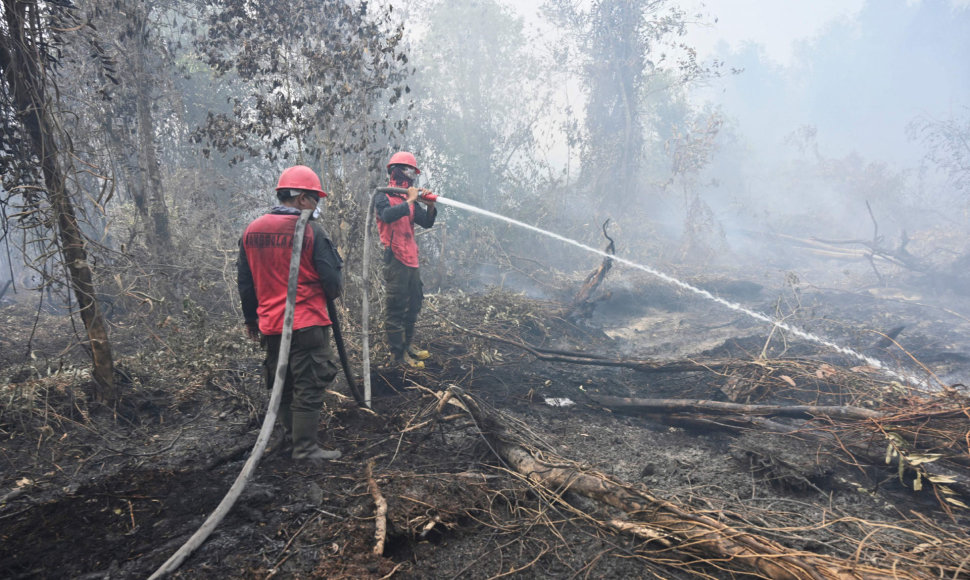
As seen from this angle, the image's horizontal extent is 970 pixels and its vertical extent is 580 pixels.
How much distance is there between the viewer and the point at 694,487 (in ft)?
10.4

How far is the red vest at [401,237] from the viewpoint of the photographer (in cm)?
520

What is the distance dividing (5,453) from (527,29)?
18952 mm

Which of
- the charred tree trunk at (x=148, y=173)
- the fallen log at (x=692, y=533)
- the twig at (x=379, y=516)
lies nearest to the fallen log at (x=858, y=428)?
the fallen log at (x=692, y=533)

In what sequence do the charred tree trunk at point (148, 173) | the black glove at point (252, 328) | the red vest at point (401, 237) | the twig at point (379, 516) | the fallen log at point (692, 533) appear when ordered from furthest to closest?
the charred tree trunk at point (148, 173)
the red vest at point (401, 237)
the black glove at point (252, 328)
the twig at point (379, 516)
the fallen log at point (692, 533)

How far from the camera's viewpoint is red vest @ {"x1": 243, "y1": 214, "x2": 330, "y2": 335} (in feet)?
10.4

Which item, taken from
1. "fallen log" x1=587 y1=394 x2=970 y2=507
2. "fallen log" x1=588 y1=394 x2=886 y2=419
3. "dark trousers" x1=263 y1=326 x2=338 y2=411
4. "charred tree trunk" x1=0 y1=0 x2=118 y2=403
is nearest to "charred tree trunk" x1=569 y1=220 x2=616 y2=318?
"fallen log" x1=588 y1=394 x2=886 y2=419

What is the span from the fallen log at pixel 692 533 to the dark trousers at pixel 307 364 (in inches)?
53.7

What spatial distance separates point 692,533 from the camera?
2.38m

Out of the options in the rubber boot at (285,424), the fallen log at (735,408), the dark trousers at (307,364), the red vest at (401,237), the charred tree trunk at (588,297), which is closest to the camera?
the dark trousers at (307,364)

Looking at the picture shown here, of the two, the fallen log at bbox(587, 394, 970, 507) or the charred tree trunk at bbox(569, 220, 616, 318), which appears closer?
the fallen log at bbox(587, 394, 970, 507)

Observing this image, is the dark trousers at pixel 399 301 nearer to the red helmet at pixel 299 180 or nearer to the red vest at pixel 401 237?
the red vest at pixel 401 237

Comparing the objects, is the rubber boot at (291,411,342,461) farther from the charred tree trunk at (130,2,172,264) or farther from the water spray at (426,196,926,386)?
the charred tree trunk at (130,2,172,264)

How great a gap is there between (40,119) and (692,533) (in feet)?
15.6

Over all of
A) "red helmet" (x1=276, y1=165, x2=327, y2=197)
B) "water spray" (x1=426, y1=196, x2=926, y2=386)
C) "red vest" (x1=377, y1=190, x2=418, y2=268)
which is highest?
"red helmet" (x1=276, y1=165, x2=327, y2=197)
